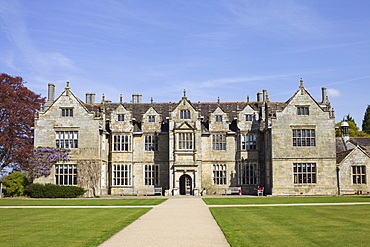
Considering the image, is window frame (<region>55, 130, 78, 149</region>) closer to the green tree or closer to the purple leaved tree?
the purple leaved tree

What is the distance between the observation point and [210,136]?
137 feet

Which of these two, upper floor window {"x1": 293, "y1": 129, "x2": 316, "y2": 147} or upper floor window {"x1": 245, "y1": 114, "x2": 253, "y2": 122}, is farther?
upper floor window {"x1": 245, "y1": 114, "x2": 253, "y2": 122}

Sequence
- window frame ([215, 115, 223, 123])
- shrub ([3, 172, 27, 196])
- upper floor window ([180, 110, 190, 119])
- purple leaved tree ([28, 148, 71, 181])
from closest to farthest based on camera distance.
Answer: shrub ([3, 172, 27, 196]), purple leaved tree ([28, 148, 71, 181]), upper floor window ([180, 110, 190, 119]), window frame ([215, 115, 223, 123])

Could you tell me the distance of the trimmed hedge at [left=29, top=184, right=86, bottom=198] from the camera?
3553 cm

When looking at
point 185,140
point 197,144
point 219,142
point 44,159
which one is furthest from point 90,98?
point 219,142

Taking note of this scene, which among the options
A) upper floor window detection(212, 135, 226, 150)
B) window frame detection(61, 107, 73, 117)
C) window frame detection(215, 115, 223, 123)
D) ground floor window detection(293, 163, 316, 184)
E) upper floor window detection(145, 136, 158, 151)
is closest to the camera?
ground floor window detection(293, 163, 316, 184)

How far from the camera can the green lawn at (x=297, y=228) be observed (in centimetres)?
1145

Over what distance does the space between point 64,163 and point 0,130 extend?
6.59 meters

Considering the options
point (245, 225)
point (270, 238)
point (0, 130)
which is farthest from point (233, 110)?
point (270, 238)

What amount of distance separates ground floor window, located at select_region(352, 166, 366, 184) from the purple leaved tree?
26210 millimetres

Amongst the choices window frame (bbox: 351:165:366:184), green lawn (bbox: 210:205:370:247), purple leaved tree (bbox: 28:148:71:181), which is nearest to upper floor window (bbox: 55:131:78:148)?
purple leaved tree (bbox: 28:148:71:181)

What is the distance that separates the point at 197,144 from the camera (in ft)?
131

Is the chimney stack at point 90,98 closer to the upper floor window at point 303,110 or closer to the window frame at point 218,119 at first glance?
the window frame at point 218,119

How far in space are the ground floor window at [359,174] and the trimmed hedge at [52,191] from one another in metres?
25.0
